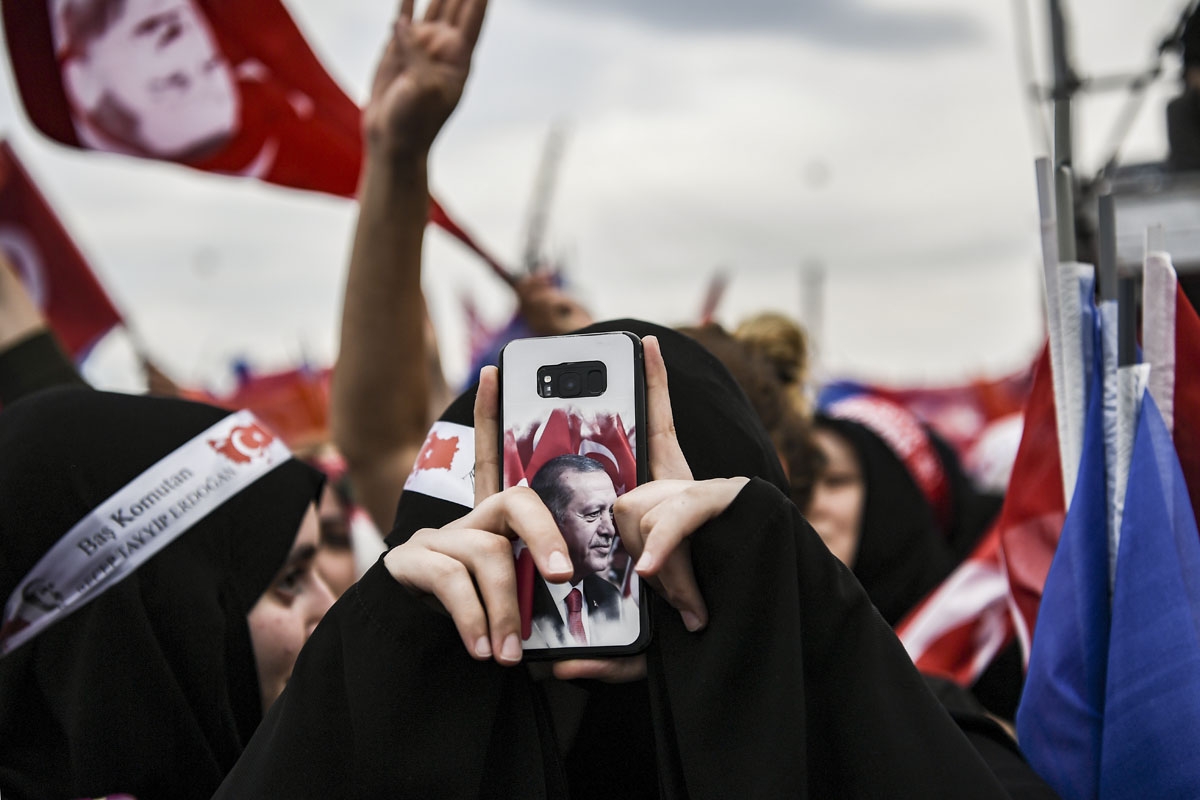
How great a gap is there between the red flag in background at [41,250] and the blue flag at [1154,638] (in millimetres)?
3658

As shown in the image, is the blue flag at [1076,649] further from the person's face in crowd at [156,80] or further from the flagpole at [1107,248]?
the person's face in crowd at [156,80]

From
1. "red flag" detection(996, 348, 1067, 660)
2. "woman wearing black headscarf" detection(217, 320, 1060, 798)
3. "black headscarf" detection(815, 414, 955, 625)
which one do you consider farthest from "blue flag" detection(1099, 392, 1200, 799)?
"black headscarf" detection(815, 414, 955, 625)

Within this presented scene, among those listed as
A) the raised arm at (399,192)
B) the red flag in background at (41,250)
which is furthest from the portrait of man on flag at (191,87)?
the red flag in background at (41,250)

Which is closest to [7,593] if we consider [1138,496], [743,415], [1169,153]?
[743,415]

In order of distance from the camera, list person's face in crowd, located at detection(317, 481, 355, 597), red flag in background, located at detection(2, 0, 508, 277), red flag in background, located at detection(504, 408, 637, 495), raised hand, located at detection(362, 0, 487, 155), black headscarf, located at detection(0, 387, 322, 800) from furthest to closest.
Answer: red flag in background, located at detection(2, 0, 508, 277)
person's face in crowd, located at detection(317, 481, 355, 597)
raised hand, located at detection(362, 0, 487, 155)
black headscarf, located at detection(0, 387, 322, 800)
red flag in background, located at detection(504, 408, 637, 495)

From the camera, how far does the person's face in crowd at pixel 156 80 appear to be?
2.81 metres

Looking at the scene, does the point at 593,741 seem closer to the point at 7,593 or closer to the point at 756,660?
the point at 756,660

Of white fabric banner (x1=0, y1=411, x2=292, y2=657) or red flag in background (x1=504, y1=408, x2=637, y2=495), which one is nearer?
red flag in background (x1=504, y1=408, x2=637, y2=495)

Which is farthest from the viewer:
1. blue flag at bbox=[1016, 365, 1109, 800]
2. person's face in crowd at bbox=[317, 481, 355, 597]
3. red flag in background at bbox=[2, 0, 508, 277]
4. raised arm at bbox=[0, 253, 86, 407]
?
red flag in background at bbox=[2, 0, 508, 277]

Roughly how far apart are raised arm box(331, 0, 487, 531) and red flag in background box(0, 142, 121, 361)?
204 centimetres

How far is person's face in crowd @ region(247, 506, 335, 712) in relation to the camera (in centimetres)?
181

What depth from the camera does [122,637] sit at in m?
1.66

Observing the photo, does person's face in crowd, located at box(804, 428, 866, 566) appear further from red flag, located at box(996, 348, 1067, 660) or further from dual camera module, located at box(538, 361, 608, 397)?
dual camera module, located at box(538, 361, 608, 397)

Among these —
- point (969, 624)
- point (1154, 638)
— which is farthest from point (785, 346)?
point (1154, 638)
